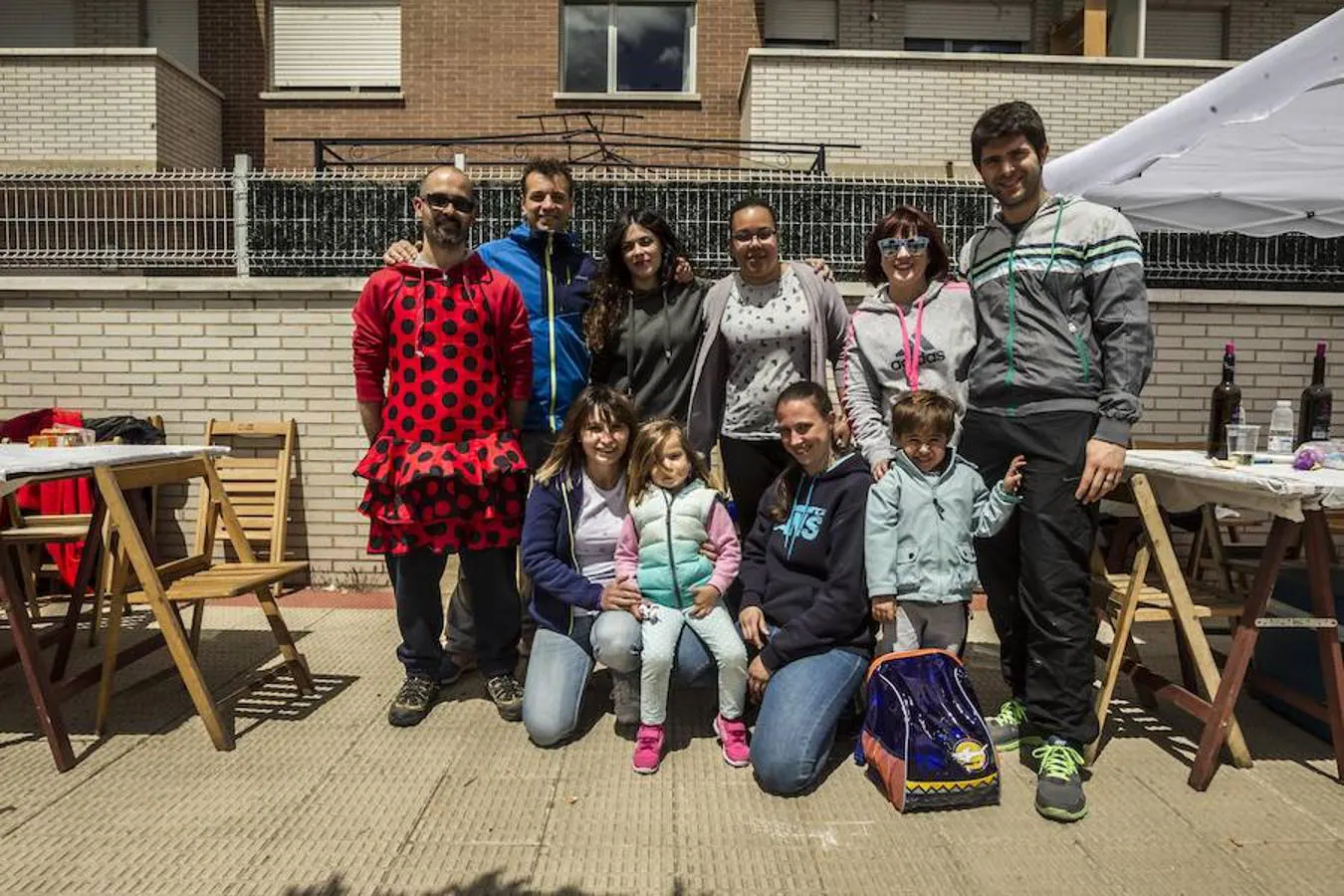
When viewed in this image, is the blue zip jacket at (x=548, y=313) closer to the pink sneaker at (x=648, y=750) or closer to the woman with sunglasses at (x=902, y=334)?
the woman with sunglasses at (x=902, y=334)

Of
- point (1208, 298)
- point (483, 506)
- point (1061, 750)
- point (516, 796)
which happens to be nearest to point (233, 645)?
point (483, 506)

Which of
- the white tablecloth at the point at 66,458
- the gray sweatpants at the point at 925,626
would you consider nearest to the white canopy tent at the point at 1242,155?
the gray sweatpants at the point at 925,626

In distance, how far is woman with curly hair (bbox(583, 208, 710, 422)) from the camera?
3.94 metres

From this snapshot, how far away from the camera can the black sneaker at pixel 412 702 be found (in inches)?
149

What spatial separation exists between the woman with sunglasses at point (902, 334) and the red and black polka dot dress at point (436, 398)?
1.38 metres

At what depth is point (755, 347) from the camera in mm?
3814

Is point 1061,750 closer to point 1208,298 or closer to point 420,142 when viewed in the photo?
point 1208,298

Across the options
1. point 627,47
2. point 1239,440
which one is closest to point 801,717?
point 1239,440

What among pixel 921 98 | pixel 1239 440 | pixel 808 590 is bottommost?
pixel 808 590

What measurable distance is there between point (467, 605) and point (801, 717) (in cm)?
174

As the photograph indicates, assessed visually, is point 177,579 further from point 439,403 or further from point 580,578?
point 580,578

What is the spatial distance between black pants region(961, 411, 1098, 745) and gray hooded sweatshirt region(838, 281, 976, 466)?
0.88 feet

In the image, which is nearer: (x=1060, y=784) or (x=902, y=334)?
(x=1060, y=784)

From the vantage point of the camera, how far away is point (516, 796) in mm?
3129
